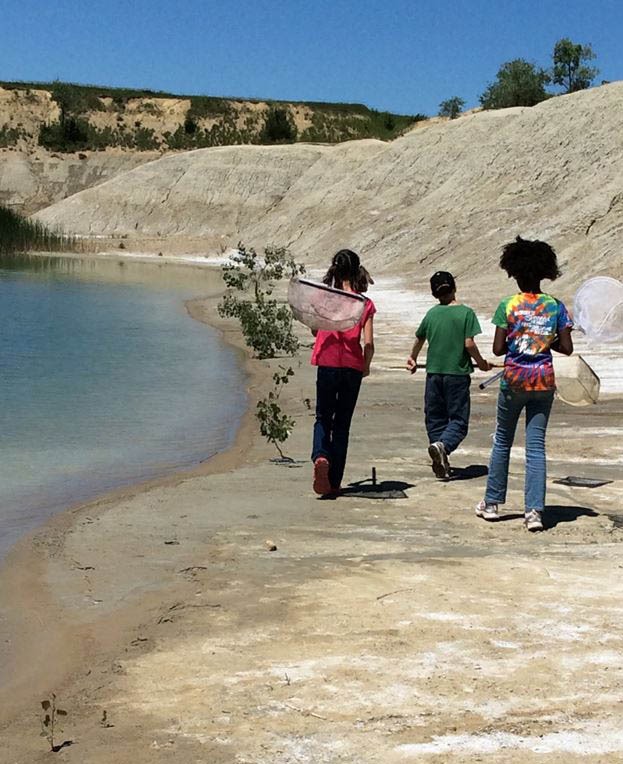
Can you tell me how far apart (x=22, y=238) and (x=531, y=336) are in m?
60.9

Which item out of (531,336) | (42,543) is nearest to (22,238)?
(42,543)

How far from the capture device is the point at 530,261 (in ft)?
27.0

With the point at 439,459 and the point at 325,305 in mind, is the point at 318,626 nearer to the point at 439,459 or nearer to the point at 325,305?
the point at 325,305

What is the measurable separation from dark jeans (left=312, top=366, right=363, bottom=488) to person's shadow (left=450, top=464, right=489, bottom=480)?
1093 mm

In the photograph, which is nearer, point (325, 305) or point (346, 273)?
point (325, 305)

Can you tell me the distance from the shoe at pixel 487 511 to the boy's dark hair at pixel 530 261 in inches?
58.6

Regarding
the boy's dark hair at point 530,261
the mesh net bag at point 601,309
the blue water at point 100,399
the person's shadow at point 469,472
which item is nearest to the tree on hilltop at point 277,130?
the blue water at point 100,399

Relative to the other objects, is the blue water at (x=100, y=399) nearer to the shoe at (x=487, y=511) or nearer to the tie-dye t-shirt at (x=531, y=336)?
the shoe at (x=487, y=511)

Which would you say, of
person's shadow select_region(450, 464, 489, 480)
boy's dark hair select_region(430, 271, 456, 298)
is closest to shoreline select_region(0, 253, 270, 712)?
person's shadow select_region(450, 464, 489, 480)

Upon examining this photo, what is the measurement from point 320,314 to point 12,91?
114270 millimetres

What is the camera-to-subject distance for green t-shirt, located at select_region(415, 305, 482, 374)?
972cm

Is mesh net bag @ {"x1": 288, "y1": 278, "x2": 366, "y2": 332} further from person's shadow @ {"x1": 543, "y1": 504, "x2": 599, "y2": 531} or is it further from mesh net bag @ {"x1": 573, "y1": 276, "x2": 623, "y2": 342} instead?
mesh net bag @ {"x1": 573, "y1": 276, "x2": 623, "y2": 342}

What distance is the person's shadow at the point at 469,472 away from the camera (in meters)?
10.1

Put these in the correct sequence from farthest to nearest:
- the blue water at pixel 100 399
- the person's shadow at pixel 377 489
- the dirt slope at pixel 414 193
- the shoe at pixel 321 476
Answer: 1. the dirt slope at pixel 414 193
2. the blue water at pixel 100 399
3. the person's shadow at pixel 377 489
4. the shoe at pixel 321 476
